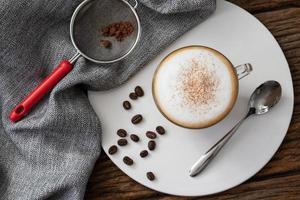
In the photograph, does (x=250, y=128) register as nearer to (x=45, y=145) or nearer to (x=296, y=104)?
(x=296, y=104)

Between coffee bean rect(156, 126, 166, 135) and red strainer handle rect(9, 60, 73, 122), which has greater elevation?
red strainer handle rect(9, 60, 73, 122)

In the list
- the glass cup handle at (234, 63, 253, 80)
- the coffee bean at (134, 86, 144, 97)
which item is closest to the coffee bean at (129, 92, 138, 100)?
the coffee bean at (134, 86, 144, 97)

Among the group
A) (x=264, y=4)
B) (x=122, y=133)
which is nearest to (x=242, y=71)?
(x=264, y=4)

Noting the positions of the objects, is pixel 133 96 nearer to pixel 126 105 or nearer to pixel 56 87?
pixel 126 105

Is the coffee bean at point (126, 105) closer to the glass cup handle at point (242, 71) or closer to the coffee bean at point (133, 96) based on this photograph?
the coffee bean at point (133, 96)

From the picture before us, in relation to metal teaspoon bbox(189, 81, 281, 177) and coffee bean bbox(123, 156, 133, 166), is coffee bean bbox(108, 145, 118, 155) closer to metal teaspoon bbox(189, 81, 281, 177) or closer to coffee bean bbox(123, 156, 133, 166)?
coffee bean bbox(123, 156, 133, 166)
